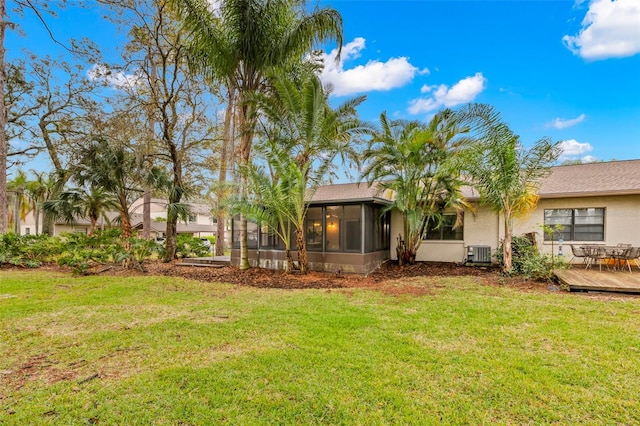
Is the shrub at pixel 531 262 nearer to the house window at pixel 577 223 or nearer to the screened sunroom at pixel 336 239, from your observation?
the house window at pixel 577 223

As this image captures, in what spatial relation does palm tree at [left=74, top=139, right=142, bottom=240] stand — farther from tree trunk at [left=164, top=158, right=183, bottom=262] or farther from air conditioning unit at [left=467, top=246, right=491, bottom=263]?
air conditioning unit at [left=467, top=246, right=491, bottom=263]

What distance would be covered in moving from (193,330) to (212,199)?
12979 mm

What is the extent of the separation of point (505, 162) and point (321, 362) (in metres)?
8.00

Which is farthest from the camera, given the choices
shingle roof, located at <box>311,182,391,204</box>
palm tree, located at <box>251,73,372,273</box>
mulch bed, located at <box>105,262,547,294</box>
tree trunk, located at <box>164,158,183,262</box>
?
shingle roof, located at <box>311,182,391,204</box>

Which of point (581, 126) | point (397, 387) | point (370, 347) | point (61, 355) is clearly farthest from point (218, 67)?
point (581, 126)

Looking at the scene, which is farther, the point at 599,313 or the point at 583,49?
the point at 583,49

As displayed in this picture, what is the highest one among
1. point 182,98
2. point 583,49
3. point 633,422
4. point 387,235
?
point 583,49

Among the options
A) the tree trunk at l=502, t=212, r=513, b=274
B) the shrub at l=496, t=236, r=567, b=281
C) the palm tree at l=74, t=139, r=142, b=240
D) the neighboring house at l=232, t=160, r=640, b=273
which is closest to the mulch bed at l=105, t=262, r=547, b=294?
the tree trunk at l=502, t=212, r=513, b=274

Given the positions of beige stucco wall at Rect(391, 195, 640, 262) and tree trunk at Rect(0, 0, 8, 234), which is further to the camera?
tree trunk at Rect(0, 0, 8, 234)

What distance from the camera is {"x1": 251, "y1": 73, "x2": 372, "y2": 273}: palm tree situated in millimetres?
9102

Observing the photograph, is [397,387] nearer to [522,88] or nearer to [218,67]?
[218,67]

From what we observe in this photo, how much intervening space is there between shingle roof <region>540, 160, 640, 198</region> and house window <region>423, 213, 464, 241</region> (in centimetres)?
308

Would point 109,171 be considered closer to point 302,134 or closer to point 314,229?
point 302,134

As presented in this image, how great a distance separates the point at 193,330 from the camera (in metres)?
4.61
